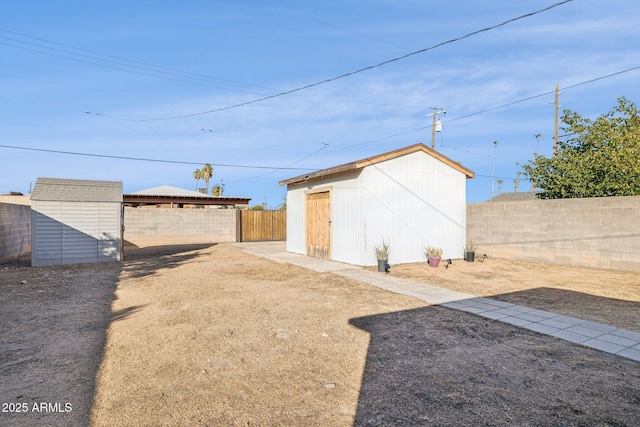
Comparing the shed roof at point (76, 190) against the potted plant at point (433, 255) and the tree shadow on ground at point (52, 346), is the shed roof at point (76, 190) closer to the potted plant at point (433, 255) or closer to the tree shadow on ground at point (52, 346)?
the tree shadow on ground at point (52, 346)

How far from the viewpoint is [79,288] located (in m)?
7.37

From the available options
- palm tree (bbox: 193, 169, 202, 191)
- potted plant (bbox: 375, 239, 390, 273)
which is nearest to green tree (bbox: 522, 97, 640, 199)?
potted plant (bbox: 375, 239, 390, 273)

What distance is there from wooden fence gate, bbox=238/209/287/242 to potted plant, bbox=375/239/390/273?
1167 cm

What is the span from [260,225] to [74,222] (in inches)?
404

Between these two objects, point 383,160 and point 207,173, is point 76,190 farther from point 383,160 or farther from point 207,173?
point 207,173

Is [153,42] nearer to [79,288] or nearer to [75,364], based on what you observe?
[79,288]

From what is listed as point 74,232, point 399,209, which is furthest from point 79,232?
point 399,209

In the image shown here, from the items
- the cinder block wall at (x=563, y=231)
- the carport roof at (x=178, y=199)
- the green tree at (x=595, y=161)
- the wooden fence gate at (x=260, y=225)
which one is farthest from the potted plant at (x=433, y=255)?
the carport roof at (x=178, y=199)

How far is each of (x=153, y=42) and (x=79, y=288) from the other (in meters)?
8.72

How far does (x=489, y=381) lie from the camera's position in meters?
3.09

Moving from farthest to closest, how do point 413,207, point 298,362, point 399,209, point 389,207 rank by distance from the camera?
point 413,207
point 399,209
point 389,207
point 298,362

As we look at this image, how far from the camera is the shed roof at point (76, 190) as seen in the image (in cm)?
1120

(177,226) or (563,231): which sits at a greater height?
(563,231)

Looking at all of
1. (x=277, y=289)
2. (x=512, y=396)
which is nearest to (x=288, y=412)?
(x=512, y=396)
